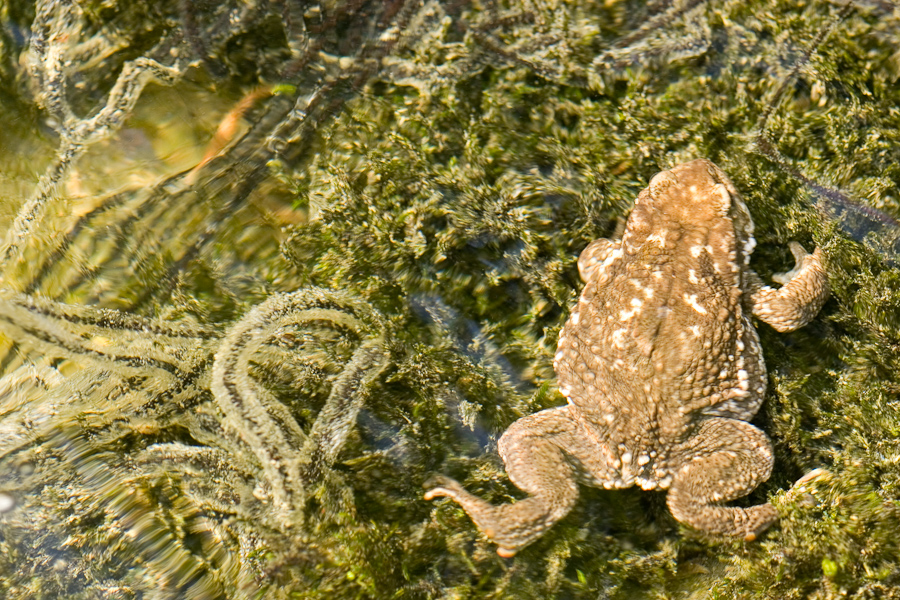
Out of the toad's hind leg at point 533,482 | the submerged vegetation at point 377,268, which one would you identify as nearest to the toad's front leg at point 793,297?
the submerged vegetation at point 377,268

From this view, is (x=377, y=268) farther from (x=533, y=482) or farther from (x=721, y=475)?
(x=721, y=475)

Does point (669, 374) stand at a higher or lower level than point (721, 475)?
higher

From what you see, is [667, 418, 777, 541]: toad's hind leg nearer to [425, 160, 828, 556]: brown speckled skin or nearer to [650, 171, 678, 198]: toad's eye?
[425, 160, 828, 556]: brown speckled skin

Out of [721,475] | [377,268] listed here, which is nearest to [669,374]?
[721,475]

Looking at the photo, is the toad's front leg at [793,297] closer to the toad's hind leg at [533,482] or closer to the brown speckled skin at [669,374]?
the brown speckled skin at [669,374]

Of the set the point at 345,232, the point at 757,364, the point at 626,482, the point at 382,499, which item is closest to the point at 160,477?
the point at 382,499

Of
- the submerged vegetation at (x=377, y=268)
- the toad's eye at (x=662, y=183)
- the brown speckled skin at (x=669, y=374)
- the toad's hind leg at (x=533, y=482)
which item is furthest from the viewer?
the submerged vegetation at (x=377, y=268)
